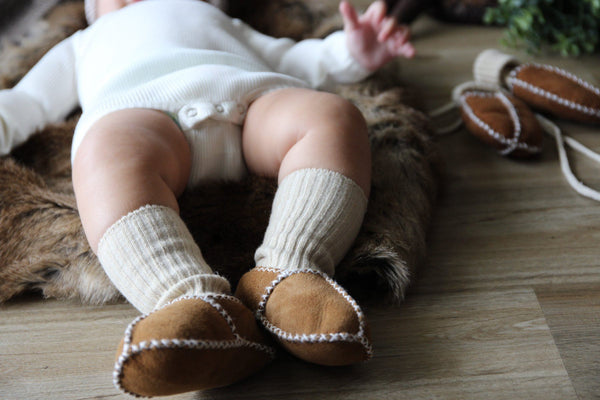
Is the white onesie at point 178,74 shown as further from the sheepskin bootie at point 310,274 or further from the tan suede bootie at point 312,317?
the tan suede bootie at point 312,317

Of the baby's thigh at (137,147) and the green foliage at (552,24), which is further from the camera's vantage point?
the green foliage at (552,24)

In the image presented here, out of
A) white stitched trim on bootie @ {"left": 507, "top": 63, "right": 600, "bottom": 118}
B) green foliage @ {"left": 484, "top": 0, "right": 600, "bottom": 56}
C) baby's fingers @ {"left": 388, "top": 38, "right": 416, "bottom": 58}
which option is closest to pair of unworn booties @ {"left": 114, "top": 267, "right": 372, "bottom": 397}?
baby's fingers @ {"left": 388, "top": 38, "right": 416, "bottom": 58}

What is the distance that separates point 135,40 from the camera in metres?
1.08

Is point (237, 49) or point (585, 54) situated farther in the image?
point (585, 54)

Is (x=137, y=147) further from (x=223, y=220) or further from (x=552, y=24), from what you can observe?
(x=552, y=24)

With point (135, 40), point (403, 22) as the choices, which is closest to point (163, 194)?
point (135, 40)

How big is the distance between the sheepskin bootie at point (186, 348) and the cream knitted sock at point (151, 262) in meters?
0.04

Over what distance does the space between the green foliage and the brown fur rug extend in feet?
1.79

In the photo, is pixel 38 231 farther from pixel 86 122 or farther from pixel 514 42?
pixel 514 42

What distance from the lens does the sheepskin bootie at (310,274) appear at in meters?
0.64

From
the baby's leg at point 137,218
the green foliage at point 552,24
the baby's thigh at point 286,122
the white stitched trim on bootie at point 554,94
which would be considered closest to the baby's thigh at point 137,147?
the baby's leg at point 137,218

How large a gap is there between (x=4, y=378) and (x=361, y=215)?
1.67 ft

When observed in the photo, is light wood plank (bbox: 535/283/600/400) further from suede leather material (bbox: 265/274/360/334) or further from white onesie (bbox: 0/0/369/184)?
white onesie (bbox: 0/0/369/184)

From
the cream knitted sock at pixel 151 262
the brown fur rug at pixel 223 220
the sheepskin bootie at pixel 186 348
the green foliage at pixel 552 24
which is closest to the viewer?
the sheepskin bootie at pixel 186 348
